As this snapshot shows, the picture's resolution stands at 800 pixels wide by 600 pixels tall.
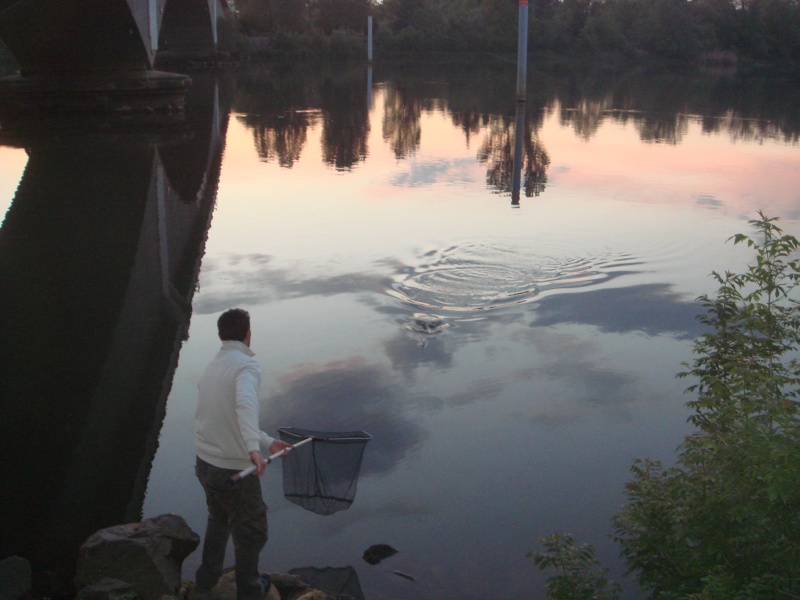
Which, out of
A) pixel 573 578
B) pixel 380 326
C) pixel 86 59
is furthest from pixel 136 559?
pixel 86 59

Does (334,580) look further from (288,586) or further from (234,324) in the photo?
(234,324)

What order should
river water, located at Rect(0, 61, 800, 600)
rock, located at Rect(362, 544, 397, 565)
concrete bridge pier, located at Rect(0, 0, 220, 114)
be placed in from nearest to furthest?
1. rock, located at Rect(362, 544, 397, 565)
2. river water, located at Rect(0, 61, 800, 600)
3. concrete bridge pier, located at Rect(0, 0, 220, 114)

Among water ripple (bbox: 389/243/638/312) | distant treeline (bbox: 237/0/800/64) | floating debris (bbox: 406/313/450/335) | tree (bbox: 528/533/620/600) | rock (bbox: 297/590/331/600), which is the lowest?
floating debris (bbox: 406/313/450/335)

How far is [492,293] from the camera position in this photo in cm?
1009

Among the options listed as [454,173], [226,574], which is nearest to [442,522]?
[226,574]

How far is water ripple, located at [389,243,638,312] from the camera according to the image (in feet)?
32.2

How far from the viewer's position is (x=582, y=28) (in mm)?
80688

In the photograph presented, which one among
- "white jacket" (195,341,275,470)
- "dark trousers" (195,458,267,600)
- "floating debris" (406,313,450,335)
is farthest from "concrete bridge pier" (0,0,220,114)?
"dark trousers" (195,458,267,600)

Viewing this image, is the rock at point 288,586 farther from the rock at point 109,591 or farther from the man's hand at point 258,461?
the man's hand at point 258,461

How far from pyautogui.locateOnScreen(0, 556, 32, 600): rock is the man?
31.3 inches

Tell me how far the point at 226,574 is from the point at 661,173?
1661 centimetres

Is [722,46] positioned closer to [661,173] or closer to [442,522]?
[661,173]

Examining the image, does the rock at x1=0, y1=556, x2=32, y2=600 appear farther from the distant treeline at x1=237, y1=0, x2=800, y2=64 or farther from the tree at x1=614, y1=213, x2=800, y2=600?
the distant treeline at x1=237, y1=0, x2=800, y2=64

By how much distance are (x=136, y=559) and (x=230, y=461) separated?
0.68 m
